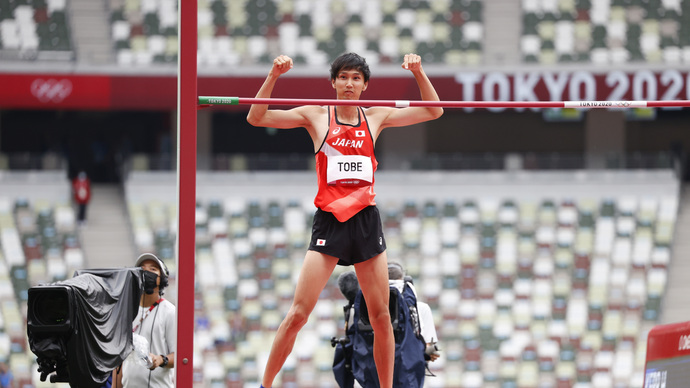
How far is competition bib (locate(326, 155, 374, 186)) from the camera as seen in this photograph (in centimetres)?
414

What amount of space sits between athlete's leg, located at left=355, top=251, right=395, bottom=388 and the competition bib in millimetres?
345

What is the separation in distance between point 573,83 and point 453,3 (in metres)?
2.68

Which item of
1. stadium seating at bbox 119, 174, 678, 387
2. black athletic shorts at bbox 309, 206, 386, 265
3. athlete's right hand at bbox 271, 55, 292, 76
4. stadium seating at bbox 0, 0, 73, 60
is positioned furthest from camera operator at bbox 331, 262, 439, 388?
stadium seating at bbox 0, 0, 73, 60

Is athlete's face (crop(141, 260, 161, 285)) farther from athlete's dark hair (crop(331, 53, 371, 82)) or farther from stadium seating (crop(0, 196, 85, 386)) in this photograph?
stadium seating (crop(0, 196, 85, 386))

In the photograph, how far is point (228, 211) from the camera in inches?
598

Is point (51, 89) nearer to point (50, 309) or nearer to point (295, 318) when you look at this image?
point (50, 309)

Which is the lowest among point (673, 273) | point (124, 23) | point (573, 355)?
point (573, 355)

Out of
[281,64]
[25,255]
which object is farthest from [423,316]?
[25,255]

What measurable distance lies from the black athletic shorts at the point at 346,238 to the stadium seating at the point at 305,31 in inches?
464

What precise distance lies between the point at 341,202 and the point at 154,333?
154 centimetres

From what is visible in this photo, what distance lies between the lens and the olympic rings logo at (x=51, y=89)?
619 inches

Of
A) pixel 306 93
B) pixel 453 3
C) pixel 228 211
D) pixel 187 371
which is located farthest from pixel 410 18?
pixel 187 371

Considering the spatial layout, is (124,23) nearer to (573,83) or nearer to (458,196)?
(458,196)

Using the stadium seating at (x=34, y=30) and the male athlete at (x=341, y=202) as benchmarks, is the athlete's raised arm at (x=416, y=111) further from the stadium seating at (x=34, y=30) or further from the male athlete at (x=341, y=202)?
the stadium seating at (x=34, y=30)
